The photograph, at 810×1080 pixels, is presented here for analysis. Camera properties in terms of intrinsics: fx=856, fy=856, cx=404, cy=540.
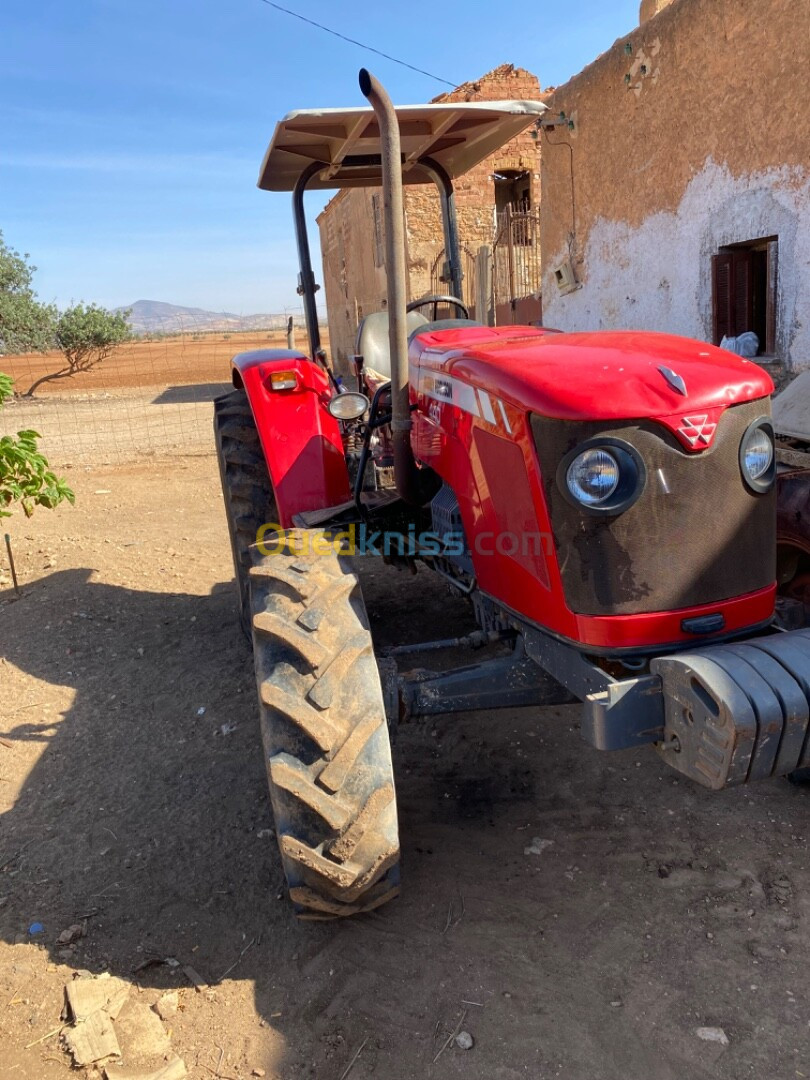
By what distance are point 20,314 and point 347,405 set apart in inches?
954

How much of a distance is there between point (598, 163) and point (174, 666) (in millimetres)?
6637

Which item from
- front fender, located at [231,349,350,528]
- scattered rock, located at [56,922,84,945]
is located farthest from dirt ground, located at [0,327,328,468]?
scattered rock, located at [56,922,84,945]

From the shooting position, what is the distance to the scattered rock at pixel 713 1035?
2.08m

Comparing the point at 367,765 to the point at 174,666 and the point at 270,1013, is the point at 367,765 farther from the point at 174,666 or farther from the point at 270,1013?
the point at 174,666

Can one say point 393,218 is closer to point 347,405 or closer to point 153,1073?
point 347,405

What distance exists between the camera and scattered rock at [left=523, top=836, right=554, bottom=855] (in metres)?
2.84

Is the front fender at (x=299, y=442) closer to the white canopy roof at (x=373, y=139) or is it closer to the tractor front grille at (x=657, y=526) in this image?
the white canopy roof at (x=373, y=139)

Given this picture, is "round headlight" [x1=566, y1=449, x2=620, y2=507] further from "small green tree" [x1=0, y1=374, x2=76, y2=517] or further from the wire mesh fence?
the wire mesh fence

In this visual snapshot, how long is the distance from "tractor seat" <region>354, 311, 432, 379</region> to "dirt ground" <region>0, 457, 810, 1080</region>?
5.44ft

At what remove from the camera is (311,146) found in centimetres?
381

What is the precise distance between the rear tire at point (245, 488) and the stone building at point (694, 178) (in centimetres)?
421

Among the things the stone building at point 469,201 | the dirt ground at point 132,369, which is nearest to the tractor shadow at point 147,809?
the stone building at point 469,201

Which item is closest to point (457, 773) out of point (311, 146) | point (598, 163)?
point (311, 146)

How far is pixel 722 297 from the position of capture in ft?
23.2
